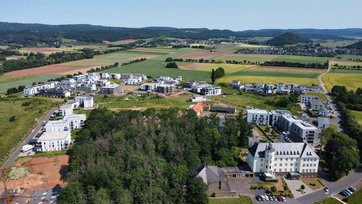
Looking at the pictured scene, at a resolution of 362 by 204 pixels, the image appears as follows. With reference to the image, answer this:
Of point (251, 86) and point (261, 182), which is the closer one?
point (261, 182)

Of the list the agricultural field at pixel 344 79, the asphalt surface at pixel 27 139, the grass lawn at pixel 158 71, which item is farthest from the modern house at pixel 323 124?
the grass lawn at pixel 158 71

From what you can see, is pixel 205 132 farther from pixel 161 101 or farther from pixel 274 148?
pixel 161 101

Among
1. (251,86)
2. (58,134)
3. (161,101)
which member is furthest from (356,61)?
(58,134)

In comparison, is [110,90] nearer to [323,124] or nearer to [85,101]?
[85,101]

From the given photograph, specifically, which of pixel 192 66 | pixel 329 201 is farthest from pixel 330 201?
pixel 192 66

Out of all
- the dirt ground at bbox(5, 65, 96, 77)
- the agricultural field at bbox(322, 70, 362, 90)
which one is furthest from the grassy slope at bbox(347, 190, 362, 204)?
the dirt ground at bbox(5, 65, 96, 77)

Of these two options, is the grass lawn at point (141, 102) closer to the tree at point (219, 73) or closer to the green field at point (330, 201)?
the tree at point (219, 73)
